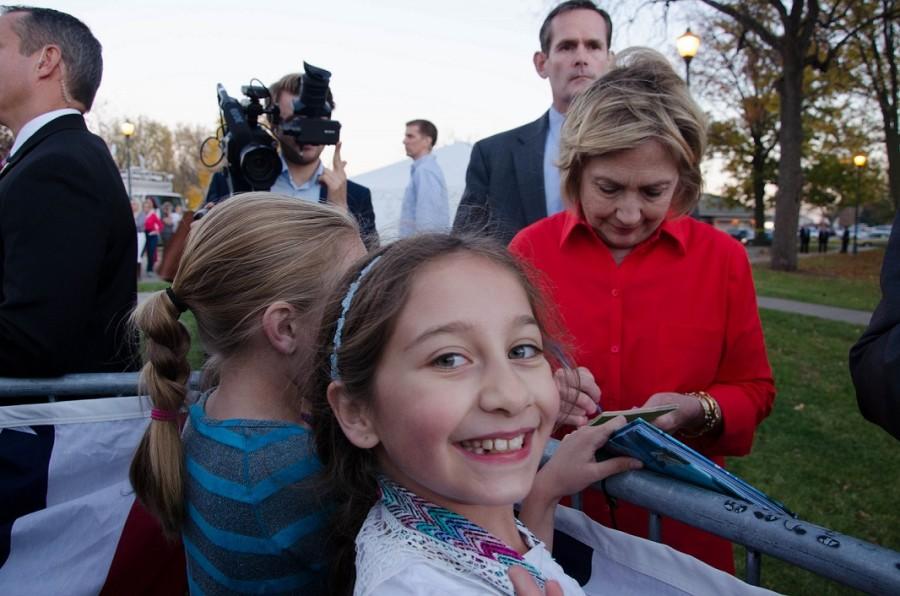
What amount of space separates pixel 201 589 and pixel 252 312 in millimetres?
665

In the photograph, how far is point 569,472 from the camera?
5.04 feet

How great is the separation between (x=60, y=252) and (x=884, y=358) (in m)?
2.26

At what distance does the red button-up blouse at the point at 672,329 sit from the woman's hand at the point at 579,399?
194mm

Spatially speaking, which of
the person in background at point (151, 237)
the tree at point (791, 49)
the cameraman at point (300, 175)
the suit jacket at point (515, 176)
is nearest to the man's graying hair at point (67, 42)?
the cameraman at point (300, 175)

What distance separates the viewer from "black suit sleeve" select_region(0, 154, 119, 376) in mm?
2250

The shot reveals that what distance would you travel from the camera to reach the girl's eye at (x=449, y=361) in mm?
1252

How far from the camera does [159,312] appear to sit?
71.4 inches

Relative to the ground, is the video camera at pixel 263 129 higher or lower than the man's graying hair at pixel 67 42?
lower

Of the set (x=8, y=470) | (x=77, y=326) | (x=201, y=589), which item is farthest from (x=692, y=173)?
(x=8, y=470)

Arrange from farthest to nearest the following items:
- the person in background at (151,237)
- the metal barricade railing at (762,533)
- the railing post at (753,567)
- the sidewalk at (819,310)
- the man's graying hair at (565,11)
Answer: the person in background at (151,237) < the sidewalk at (819,310) < the man's graying hair at (565,11) < the railing post at (753,567) < the metal barricade railing at (762,533)

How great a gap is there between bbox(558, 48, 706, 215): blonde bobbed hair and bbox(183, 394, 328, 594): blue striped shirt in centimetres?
105

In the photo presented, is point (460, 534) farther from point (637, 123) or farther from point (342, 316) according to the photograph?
point (637, 123)

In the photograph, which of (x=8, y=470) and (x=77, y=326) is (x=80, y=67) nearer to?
(x=77, y=326)

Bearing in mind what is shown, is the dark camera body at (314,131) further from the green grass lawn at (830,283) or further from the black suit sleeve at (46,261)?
the green grass lawn at (830,283)
